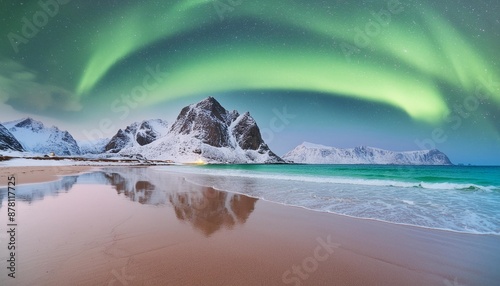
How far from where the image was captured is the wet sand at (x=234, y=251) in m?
3.91

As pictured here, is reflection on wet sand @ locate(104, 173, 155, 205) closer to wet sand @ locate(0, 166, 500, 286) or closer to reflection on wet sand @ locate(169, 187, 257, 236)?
→ reflection on wet sand @ locate(169, 187, 257, 236)

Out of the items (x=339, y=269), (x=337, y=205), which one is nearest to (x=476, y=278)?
(x=339, y=269)

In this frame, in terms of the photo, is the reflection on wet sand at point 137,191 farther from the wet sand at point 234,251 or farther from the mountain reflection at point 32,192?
the wet sand at point 234,251

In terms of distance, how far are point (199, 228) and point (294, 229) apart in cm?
280

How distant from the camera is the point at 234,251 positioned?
5.18 meters

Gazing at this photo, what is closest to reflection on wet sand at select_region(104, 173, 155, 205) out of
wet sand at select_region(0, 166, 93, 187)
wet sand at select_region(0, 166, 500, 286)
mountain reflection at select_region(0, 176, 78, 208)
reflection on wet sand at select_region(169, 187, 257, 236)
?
reflection on wet sand at select_region(169, 187, 257, 236)

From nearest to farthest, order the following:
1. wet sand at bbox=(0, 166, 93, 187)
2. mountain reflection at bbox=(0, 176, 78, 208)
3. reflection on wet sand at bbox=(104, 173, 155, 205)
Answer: mountain reflection at bbox=(0, 176, 78, 208)
reflection on wet sand at bbox=(104, 173, 155, 205)
wet sand at bbox=(0, 166, 93, 187)

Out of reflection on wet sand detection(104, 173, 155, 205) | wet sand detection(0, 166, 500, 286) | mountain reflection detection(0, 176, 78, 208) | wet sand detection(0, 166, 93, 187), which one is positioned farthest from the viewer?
wet sand detection(0, 166, 93, 187)

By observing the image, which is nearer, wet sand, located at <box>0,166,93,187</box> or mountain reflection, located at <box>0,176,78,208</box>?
mountain reflection, located at <box>0,176,78,208</box>

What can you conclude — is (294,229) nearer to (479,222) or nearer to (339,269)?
(339,269)

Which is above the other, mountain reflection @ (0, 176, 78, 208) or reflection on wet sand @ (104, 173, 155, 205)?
mountain reflection @ (0, 176, 78, 208)

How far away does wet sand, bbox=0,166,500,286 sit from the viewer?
12.8ft

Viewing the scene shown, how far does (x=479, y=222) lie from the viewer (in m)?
9.03

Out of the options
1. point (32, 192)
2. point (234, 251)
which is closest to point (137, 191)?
point (32, 192)
